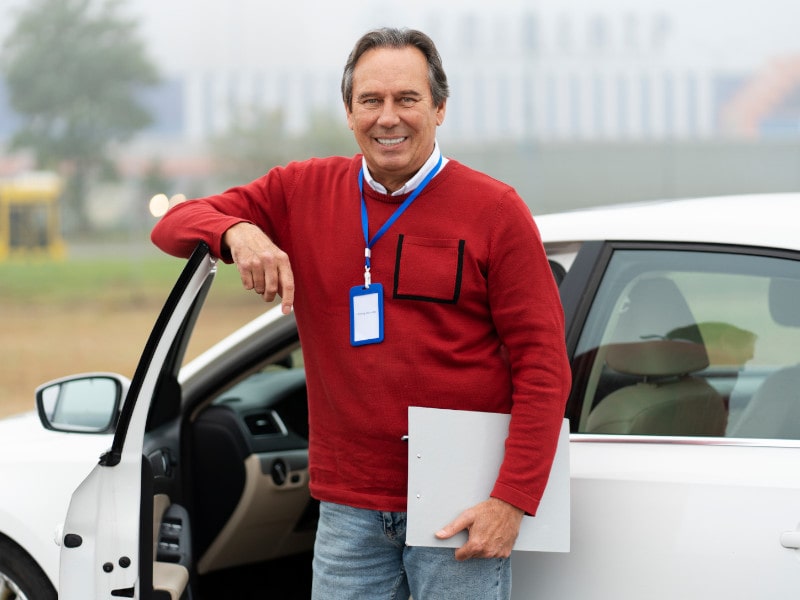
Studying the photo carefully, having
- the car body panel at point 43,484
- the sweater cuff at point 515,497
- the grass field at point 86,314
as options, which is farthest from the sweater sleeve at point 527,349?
the grass field at point 86,314

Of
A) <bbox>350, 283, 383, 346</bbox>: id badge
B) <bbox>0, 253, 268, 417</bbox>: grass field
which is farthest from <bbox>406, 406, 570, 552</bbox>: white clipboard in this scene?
<bbox>0, 253, 268, 417</bbox>: grass field

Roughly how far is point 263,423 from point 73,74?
84.6ft

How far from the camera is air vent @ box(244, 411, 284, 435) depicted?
319 cm

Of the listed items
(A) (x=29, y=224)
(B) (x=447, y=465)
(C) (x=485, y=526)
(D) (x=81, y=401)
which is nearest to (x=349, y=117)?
(B) (x=447, y=465)

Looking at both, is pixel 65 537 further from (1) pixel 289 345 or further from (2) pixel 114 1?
(2) pixel 114 1

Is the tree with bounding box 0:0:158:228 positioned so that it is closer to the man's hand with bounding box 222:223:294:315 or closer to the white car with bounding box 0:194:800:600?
the white car with bounding box 0:194:800:600

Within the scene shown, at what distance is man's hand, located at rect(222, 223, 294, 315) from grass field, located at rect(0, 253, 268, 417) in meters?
7.95

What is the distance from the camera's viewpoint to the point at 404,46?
6.91 ft

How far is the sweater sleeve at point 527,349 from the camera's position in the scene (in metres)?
1.99

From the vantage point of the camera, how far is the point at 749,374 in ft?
7.86

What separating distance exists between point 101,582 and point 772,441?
1.34 m

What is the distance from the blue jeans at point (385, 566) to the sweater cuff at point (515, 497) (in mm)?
153

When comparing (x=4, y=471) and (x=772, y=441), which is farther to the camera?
(x=4, y=471)

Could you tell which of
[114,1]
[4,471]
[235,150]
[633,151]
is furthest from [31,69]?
[4,471]
